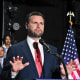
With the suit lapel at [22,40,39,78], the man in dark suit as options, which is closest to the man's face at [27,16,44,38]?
the man in dark suit

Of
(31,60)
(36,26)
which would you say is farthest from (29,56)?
(36,26)

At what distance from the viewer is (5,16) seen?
11992mm

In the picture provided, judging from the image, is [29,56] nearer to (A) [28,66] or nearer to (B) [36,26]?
(A) [28,66]

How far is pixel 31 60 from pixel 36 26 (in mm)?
511

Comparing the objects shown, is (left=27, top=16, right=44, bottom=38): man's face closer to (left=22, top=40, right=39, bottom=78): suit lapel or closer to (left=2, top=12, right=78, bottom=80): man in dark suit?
(left=2, top=12, right=78, bottom=80): man in dark suit

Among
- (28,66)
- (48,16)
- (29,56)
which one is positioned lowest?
(28,66)

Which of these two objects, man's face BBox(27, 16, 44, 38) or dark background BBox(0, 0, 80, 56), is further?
dark background BBox(0, 0, 80, 56)

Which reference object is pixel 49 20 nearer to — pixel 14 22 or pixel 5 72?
pixel 14 22

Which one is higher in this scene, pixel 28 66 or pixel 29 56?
pixel 29 56

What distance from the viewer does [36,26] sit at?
4.24 metres

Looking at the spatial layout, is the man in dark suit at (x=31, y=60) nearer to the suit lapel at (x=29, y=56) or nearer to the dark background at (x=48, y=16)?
the suit lapel at (x=29, y=56)

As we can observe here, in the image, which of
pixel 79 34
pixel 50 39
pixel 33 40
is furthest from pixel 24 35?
pixel 33 40

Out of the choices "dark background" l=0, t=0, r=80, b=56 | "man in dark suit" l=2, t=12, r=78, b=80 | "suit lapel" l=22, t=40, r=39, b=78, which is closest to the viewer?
"man in dark suit" l=2, t=12, r=78, b=80

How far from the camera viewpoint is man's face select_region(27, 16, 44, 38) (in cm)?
423
